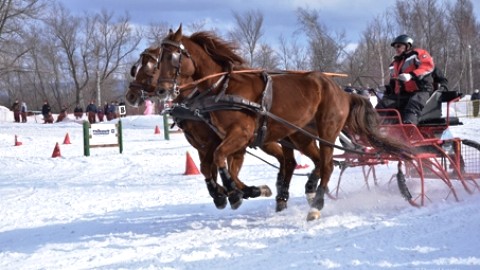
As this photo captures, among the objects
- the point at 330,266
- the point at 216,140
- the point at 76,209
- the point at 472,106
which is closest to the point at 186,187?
the point at 76,209

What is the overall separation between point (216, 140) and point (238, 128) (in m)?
0.45

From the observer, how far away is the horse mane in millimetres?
6195

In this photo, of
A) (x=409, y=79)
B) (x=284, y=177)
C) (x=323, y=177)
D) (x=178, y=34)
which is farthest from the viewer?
(x=409, y=79)

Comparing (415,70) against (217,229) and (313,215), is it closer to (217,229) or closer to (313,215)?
(313,215)

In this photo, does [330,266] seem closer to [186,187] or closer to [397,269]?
[397,269]

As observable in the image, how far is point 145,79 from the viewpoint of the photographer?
5785 mm

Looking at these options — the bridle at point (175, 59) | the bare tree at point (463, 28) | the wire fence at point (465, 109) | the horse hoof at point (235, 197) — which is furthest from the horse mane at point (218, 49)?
the bare tree at point (463, 28)

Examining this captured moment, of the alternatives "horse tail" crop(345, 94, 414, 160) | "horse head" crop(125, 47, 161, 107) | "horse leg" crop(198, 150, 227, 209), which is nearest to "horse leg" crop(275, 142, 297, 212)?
"horse tail" crop(345, 94, 414, 160)

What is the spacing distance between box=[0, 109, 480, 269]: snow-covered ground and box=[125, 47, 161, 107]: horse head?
58.7 inches

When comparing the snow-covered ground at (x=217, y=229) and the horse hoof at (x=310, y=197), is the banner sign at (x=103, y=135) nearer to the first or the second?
the snow-covered ground at (x=217, y=229)

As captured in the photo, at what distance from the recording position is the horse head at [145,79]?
18.9ft

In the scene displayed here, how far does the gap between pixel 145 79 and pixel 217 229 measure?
1805mm

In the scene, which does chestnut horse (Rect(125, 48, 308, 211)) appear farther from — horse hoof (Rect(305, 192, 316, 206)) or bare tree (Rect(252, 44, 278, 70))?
bare tree (Rect(252, 44, 278, 70))

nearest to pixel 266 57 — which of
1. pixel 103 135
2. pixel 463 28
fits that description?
pixel 463 28
